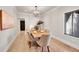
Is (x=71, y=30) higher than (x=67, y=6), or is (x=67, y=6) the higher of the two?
(x=67, y=6)

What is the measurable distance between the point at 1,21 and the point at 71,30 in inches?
166

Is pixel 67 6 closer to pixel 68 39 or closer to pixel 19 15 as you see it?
pixel 68 39

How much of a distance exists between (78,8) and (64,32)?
2.31 m

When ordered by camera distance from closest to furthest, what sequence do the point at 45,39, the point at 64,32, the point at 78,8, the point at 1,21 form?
1. the point at 1,21
2. the point at 45,39
3. the point at 78,8
4. the point at 64,32

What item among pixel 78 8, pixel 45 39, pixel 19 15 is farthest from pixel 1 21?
pixel 19 15

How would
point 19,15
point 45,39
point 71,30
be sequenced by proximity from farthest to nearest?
point 19,15 → point 71,30 → point 45,39
